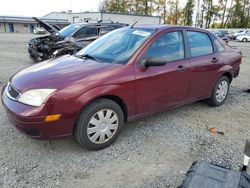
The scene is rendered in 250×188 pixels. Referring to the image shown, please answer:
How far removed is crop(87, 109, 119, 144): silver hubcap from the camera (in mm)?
3293

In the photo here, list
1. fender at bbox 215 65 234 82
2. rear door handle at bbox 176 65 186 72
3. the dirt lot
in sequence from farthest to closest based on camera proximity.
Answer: fender at bbox 215 65 234 82 < rear door handle at bbox 176 65 186 72 < the dirt lot

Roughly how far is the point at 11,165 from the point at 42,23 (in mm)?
7605

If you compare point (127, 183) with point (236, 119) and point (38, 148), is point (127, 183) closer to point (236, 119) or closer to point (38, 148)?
point (38, 148)

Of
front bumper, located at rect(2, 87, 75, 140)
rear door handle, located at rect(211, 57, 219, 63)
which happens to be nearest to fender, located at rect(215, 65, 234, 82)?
rear door handle, located at rect(211, 57, 219, 63)

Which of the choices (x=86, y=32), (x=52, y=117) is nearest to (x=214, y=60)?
(x=52, y=117)

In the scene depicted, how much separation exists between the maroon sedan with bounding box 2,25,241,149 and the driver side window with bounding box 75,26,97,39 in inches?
239

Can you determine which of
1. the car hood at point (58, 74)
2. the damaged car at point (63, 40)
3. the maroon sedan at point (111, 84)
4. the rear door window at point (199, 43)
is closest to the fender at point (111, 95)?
the maroon sedan at point (111, 84)

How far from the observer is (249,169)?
311 cm

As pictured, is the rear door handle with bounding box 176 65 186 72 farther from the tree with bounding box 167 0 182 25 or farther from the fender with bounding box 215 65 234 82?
the tree with bounding box 167 0 182 25

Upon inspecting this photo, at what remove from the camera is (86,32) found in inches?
408

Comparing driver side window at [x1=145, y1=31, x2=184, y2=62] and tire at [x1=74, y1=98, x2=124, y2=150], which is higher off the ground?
driver side window at [x1=145, y1=31, x2=184, y2=62]

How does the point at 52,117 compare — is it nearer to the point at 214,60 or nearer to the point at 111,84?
the point at 111,84

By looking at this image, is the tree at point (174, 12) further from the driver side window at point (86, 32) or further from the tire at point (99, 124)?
the tire at point (99, 124)

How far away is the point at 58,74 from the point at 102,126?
0.85 meters
